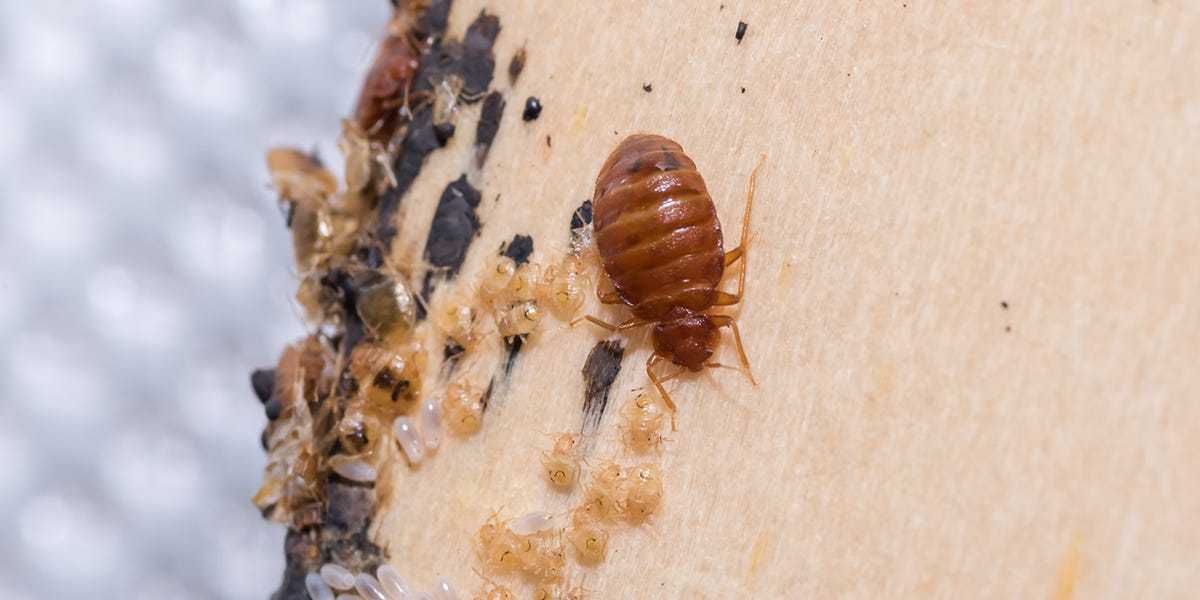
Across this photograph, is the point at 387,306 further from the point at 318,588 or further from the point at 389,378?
the point at 318,588

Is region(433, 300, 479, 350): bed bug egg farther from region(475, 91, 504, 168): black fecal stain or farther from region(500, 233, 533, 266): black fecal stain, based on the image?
region(475, 91, 504, 168): black fecal stain

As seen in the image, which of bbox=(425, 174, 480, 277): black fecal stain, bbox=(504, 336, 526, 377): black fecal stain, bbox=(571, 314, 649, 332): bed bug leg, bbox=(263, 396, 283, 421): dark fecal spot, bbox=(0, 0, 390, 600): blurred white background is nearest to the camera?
bbox=(571, 314, 649, 332): bed bug leg

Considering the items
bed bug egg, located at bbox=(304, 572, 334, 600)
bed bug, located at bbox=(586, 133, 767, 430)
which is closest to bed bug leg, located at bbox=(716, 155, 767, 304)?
bed bug, located at bbox=(586, 133, 767, 430)

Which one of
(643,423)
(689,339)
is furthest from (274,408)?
(689,339)

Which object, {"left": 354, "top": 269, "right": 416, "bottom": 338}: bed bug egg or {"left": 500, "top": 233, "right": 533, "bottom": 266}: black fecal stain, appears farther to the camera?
{"left": 354, "top": 269, "right": 416, "bottom": 338}: bed bug egg

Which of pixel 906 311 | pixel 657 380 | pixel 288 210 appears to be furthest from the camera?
pixel 288 210

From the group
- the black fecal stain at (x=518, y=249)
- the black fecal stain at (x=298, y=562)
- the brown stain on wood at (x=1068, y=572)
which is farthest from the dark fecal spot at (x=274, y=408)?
the brown stain on wood at (x=1068, y=572)

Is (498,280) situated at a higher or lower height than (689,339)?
higher
